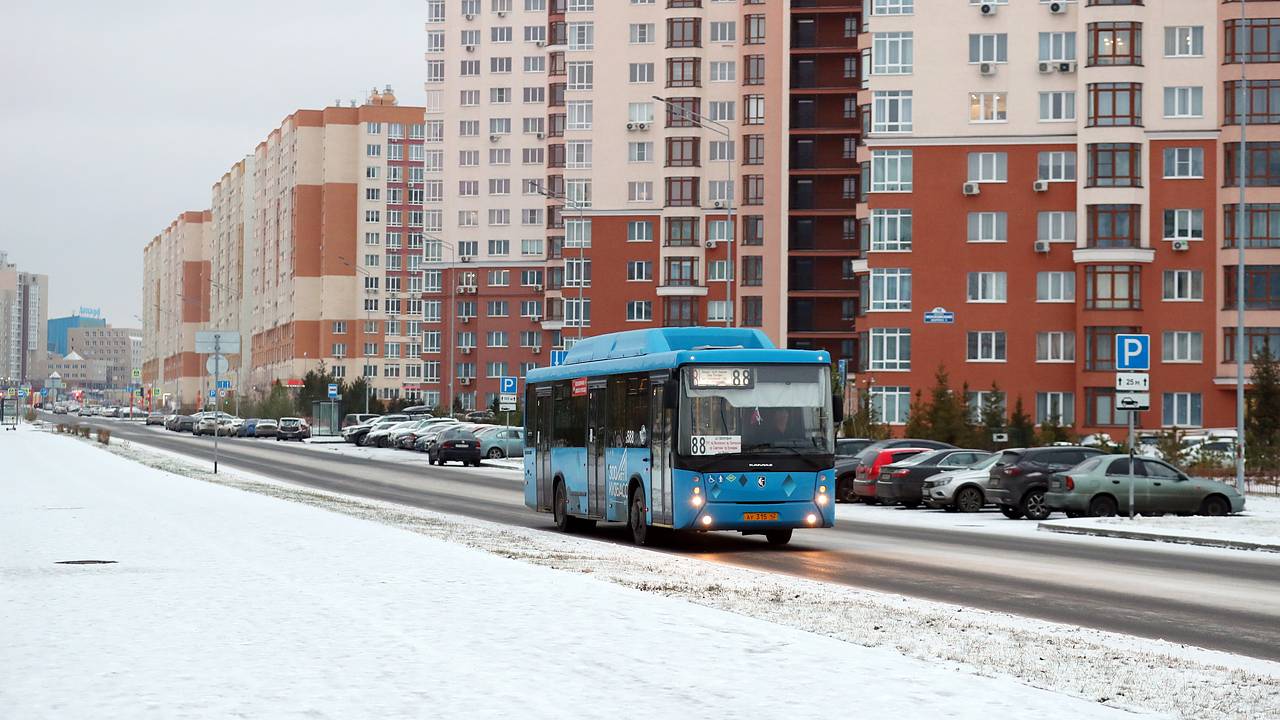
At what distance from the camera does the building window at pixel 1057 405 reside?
7456cm

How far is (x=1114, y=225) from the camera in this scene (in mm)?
73750

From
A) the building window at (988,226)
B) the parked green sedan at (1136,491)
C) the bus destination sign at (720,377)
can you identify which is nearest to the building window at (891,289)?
the building window at (988,226)

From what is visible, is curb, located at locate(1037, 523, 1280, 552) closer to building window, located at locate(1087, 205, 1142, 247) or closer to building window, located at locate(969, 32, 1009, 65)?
building window, located at locate(1087, 205, 1142, 247)

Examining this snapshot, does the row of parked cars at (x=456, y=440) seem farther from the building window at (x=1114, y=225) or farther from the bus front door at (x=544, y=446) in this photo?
the bus front door at (x=544, y=446)

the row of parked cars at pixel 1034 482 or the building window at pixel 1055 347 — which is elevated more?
the building window at pixel 1055 347

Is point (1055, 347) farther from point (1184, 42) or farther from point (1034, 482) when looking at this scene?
point (1034, 482)

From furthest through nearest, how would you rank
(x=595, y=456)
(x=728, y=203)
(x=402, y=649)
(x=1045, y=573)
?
(x=728, y=203)
(x=595, y=456)
(x=1045, y=573)
(x=402, y=649)

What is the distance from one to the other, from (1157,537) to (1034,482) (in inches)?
279

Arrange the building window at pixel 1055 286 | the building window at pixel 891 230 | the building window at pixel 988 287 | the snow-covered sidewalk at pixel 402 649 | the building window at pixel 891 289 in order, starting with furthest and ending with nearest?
the building window at pixel 891 230, the building window at pixel 891 289, the building window at pixel 988 287, the building window at pixel 1055 286, the snow-covered sidewalk at pixel 402 649

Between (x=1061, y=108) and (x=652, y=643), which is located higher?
(x=1061, y=108)

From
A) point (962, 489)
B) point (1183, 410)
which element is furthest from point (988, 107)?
point (962, 489)

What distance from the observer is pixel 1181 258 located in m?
73.9

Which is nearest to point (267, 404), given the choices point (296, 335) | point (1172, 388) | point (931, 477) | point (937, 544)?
point (296, 335)

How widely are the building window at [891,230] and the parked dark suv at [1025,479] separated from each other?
4462cm
